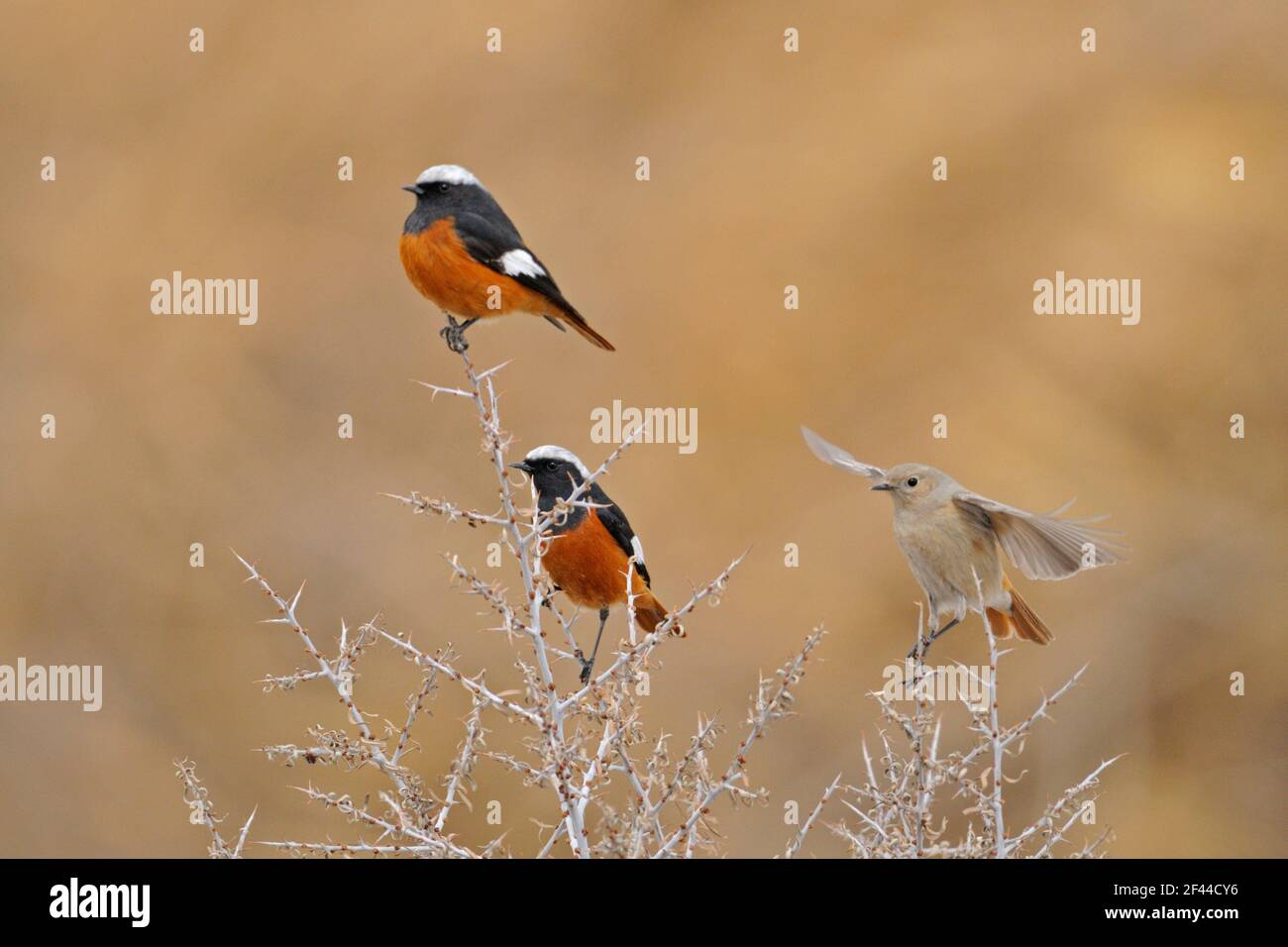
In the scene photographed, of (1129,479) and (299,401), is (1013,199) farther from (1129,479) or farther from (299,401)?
(299,401)

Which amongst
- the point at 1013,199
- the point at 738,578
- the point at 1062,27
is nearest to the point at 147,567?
the point at 738,578

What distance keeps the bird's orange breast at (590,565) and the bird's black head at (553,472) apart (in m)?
0.15

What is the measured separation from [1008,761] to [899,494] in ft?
21.6

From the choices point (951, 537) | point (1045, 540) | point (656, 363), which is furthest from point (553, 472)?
point (656, 363)

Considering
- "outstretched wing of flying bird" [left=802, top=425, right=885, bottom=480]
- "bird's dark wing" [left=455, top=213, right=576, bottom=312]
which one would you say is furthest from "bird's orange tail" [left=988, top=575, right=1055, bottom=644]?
"bird's dark wing" [left=455, top=213, right=576, bottom=312]

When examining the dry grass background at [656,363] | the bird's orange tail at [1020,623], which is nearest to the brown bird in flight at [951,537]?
the bird's orange tail at [1020,623]

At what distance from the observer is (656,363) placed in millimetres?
13008

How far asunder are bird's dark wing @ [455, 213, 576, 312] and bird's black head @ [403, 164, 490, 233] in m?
0.14

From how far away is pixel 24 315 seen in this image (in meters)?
12.8

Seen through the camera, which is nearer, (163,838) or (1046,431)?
(163,838)

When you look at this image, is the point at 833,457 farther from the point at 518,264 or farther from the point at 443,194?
the point at 443,194

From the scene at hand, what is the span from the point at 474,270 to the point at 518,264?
0.19m

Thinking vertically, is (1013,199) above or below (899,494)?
above
